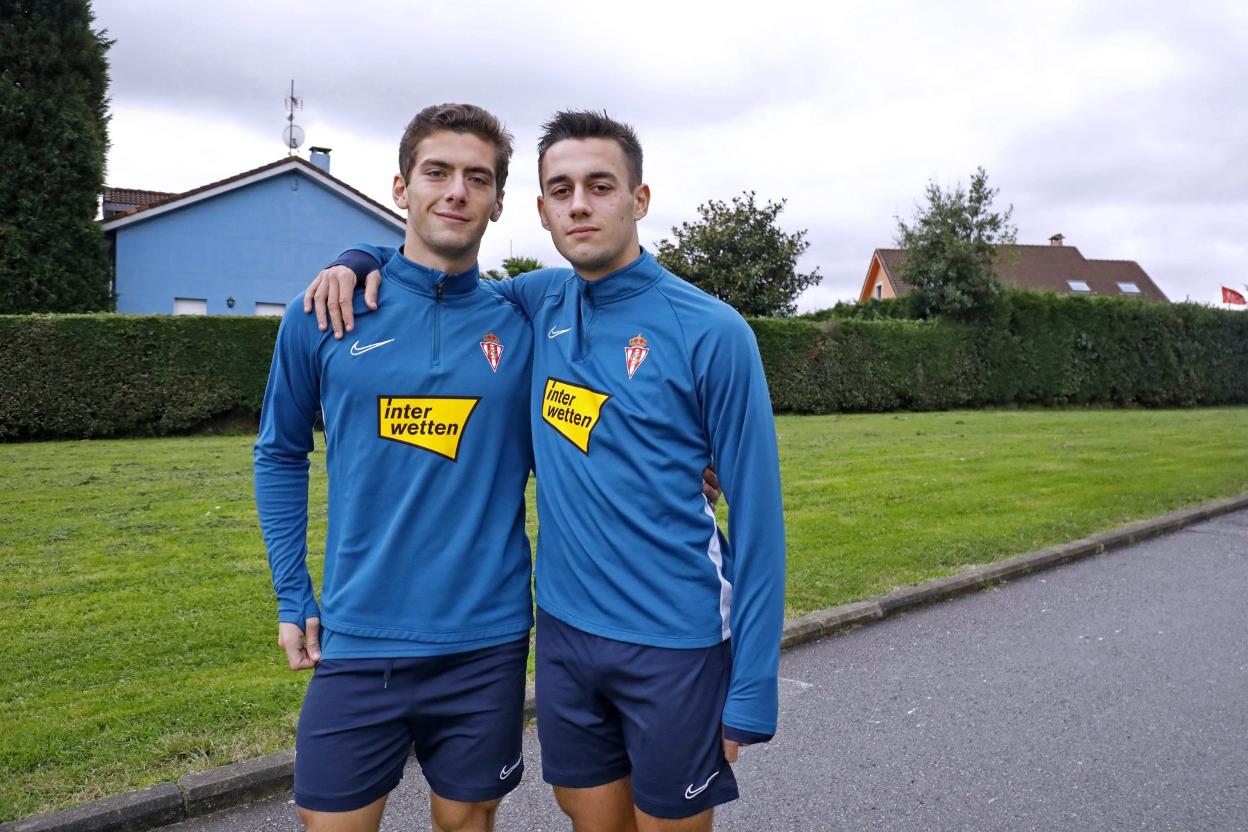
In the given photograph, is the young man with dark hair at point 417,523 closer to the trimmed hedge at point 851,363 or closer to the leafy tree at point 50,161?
the trimmed hedge at point 851,363

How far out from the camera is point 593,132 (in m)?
2.50

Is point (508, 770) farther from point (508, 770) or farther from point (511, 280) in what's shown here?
point (511, 280)

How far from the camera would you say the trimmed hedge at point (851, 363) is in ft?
54.4

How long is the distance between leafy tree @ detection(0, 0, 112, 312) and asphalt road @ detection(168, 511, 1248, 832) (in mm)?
20664

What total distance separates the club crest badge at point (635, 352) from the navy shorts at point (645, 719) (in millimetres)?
660

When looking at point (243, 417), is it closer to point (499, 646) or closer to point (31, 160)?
point (31, 160)

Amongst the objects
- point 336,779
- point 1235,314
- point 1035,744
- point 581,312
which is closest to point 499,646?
point 336,779

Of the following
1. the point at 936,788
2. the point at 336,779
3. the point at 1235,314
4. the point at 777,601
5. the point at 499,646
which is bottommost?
the point at 936,788

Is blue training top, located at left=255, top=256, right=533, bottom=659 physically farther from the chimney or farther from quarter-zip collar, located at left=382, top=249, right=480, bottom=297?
the chimney

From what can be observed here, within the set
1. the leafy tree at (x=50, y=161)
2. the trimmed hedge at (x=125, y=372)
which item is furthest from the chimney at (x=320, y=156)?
the trimmed hedge at (x=125, y=372)

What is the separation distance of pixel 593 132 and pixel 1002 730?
349cm

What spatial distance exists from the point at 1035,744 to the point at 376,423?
11.3ft

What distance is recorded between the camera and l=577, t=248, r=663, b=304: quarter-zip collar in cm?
244

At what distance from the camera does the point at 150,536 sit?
7832mm
